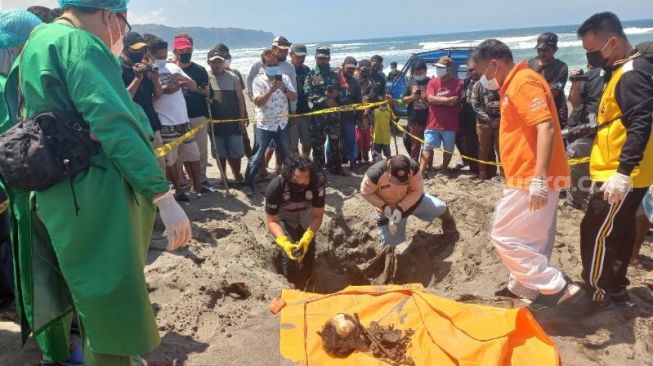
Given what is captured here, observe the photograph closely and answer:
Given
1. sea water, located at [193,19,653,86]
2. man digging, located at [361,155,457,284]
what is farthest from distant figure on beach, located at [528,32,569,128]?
sea water, located at [193,19,653,86]

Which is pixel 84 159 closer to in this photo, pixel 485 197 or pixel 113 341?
pixel 113 341

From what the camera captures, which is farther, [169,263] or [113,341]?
[169,263]

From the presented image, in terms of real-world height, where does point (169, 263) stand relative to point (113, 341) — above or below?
below

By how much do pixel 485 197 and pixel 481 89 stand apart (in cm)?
133

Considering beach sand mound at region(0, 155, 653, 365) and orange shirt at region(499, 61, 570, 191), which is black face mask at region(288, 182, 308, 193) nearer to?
beach sand mound at region(0, 155, 653, 365)

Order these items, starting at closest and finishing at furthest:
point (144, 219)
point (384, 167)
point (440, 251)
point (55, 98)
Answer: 1. point (55, 98)
2. point (144, 219)
3. point (384, 167)
4. point (440, 251)

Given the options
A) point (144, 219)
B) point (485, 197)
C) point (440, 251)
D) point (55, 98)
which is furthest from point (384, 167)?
point (55, 98)

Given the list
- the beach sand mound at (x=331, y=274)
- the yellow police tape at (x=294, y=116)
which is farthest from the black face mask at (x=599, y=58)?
the yellow police tape at (x=294, y=116)

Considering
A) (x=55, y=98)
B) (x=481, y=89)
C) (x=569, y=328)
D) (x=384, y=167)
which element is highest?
(x=55, y=98)

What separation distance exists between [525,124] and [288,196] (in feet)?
7.01

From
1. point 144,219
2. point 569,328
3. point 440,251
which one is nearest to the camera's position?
point 144,219

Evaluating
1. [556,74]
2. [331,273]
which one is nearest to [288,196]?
[331,273]

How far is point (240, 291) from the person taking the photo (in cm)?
392

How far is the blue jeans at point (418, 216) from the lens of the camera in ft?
16.4
